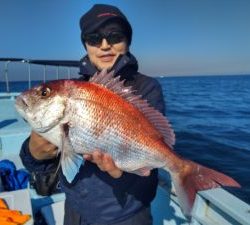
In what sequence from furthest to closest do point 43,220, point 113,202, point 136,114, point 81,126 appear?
point 43,220 → point 113,202 → point 136,114 → point 81,126

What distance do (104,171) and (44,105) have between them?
63 centimetres

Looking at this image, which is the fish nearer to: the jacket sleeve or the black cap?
the jacket sleeve

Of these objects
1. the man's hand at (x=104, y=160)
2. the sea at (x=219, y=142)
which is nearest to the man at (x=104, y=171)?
the man's hand at (x=104, y=160)

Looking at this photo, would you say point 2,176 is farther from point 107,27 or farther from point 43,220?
point 107,27

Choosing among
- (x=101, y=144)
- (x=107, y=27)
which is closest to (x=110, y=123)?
(x=101, y=144)

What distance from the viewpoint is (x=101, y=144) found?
2094mm

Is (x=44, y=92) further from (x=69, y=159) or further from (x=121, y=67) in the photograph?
(x=121, y=67)

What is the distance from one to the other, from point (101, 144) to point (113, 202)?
0.56 meters

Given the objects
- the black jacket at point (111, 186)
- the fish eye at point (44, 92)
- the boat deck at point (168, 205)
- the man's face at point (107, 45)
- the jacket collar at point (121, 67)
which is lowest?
the boat deck at point (168, 205)

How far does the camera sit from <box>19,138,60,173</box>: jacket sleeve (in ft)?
8.07

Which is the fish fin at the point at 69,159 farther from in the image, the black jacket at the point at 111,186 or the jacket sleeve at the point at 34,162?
the jacket sleeve at the point at 34,162

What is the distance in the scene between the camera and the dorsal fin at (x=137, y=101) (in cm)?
218

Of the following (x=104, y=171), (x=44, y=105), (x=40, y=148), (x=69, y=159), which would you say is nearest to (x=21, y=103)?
(x=44, y=105)

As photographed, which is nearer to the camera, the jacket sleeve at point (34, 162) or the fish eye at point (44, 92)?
the fish eye at point (44, 92)
